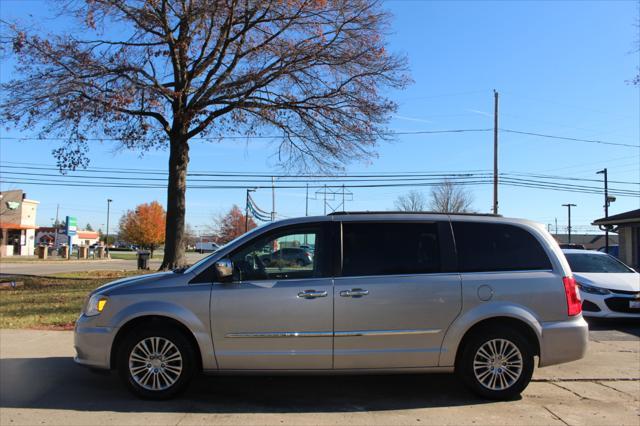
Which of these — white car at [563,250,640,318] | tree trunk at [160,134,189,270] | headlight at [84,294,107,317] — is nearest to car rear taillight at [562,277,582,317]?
headlight at [84,294,107,317]

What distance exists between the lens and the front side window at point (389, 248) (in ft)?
16.8

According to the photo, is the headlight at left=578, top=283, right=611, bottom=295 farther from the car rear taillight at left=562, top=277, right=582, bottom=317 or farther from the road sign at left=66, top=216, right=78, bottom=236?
the road sign at left=66, top=216, right=78, bottom=236

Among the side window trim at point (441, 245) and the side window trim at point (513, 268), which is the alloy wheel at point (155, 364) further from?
the side window trim at point (513, 268)

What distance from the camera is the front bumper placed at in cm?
500

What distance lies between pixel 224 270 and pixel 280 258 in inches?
24.3

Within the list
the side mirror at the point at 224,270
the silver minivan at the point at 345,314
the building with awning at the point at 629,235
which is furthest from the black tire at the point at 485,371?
the building with awning at the point at 629,235

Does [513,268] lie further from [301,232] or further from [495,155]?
[495,155]

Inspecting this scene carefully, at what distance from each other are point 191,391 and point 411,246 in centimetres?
277

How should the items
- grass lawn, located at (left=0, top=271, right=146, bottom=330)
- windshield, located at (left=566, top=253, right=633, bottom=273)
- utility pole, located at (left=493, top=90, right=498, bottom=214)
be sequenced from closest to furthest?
grass lawn, located at (left=0, top=271, right=146, bottom=330) → windshield, located at (left=566, top=253, right=633, bottom=273) → utility pole, located at (left=493, top=90, right=498, bottom=214)

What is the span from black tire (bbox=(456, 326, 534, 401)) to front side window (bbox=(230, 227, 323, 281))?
1.68 metres

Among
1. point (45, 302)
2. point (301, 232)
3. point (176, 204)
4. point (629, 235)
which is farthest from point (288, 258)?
point (629, 235)

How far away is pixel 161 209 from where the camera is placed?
245 feet

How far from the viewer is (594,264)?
1070 centimetres

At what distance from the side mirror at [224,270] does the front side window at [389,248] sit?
1.13 metres
